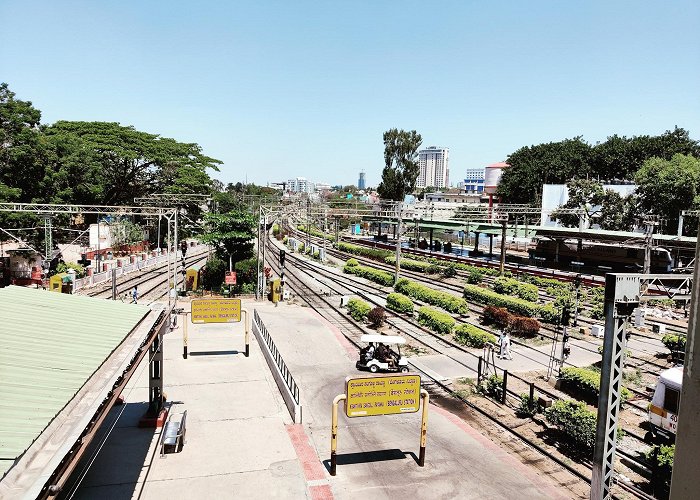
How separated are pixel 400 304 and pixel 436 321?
4.03 meters

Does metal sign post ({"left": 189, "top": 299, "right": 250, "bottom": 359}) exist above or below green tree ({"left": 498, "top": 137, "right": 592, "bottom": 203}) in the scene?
below

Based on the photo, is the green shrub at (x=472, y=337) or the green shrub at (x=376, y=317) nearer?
the green shrub at (x=472, y=337)

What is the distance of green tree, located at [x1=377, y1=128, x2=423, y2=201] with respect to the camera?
3078 inches

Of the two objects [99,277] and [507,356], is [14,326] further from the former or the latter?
[99,277]

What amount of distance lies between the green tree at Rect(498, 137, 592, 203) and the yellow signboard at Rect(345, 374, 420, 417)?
69.6 meters

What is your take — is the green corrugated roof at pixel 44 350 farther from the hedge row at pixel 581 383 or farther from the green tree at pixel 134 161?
the green tree at pixel 134 161

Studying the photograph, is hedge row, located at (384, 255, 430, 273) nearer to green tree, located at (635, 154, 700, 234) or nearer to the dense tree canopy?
green tree, located at (635, 154, 700, 234)

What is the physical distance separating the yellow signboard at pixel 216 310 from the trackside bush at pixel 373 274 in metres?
19.8

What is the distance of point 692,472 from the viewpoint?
8.59 ft

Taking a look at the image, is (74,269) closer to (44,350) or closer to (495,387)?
(495,387)

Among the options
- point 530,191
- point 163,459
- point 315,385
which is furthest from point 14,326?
point 530,191

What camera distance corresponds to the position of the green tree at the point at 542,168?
75.4 meters

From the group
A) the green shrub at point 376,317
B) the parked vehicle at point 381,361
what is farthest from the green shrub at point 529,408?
the green shrub at point 376,317

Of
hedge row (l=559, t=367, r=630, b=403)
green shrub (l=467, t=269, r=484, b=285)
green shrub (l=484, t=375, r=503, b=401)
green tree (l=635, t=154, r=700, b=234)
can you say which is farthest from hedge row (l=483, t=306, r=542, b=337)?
green tree (l=635, t=154, r=700, b=234)
